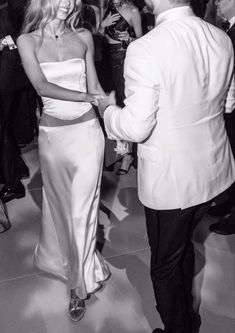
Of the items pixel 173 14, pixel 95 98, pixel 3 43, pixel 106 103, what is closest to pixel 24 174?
pixel 3 43

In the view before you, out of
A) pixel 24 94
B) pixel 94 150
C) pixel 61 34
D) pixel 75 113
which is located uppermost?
pixel 61 34

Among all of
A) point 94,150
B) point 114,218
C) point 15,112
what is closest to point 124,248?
point 114,218

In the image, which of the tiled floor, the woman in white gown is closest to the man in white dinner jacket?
the tiled floor

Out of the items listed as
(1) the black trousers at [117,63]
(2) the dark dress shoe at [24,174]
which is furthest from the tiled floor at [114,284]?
(1) the black trousers at [117,63]

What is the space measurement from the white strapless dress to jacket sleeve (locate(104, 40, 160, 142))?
0.77 meters

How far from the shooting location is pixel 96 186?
2.43m

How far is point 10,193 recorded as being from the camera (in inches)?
150

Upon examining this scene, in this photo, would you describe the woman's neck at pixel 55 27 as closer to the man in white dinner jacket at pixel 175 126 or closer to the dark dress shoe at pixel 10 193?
the man in white dinner jacket at pixel 175 126

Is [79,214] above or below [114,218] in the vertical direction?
above

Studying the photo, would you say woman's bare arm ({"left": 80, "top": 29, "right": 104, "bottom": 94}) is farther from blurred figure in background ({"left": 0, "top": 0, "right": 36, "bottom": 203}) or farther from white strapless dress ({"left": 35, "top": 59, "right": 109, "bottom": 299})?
blurred figure in background ({"left": 0, "top": 0, "right": 36, "bottom": 203})

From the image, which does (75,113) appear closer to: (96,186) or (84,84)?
(84,84)

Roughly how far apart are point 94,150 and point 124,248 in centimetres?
96

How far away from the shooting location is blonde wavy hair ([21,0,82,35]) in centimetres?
220

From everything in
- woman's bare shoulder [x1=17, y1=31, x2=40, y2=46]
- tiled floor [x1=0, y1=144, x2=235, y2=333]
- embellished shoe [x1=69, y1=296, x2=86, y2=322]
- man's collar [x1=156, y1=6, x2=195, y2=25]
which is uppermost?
man's collar [x1=156, y1=6, x2=195, y2=25]
